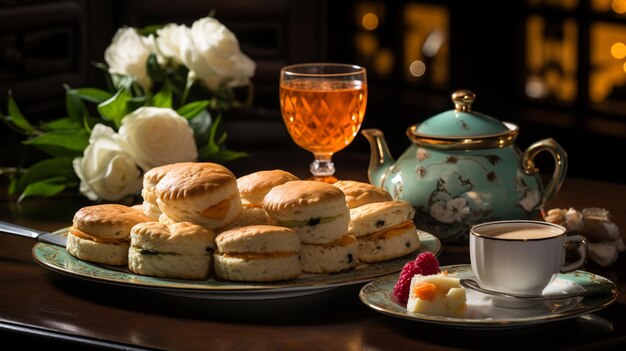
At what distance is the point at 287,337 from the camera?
4.81ft

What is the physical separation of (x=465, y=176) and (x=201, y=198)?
473 millimetres

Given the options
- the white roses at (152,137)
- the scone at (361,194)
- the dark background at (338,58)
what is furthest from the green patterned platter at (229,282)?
the dark background at (338,58)

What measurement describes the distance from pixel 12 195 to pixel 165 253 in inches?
34.8

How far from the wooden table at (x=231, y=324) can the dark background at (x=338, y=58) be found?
3.90 ft

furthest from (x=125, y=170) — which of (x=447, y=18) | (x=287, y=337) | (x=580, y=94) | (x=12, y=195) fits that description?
(x=447, y=18)

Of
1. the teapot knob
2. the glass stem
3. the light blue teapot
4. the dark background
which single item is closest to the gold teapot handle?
the light blue teapot

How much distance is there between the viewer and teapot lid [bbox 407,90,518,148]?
6.26 feet

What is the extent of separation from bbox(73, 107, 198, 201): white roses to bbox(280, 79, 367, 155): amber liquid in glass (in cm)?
26

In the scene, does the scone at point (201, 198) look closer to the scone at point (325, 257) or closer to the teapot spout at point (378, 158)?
the scone at point (325, 257)

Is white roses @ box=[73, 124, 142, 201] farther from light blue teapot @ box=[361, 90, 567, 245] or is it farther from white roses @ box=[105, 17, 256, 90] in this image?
light blue teapot @ box=[361, 90, 567, 245]

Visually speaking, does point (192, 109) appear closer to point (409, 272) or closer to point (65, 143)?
point (65, 143)

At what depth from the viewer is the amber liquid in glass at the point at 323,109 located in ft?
6.81

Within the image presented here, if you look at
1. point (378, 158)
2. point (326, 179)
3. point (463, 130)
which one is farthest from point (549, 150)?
point (326, 179)

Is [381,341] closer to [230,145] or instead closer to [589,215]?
[589,215]
